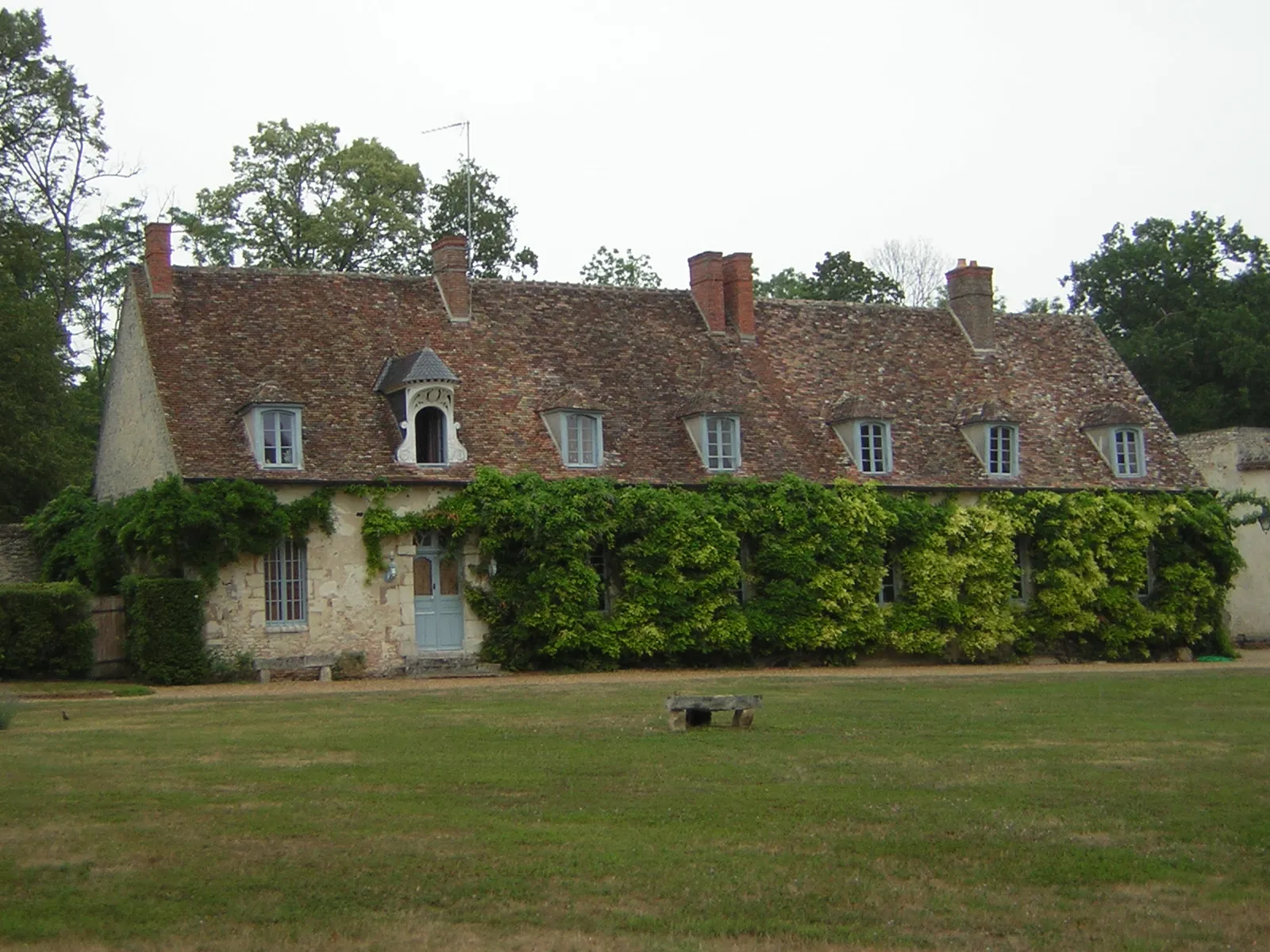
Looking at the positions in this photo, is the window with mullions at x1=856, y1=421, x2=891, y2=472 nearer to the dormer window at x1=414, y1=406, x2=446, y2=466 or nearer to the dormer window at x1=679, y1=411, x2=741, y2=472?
the dormer window at x1=679, y1=411, x2=741, y2=472

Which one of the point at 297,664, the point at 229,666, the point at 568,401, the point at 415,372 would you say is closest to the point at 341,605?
the point at 297,664

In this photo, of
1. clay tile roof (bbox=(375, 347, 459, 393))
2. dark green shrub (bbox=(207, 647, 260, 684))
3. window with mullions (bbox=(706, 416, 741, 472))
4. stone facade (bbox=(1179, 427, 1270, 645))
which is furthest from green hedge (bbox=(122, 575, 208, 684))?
stone facade (bbox=(1179, 427, 1270, 645))

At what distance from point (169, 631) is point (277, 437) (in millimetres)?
3648

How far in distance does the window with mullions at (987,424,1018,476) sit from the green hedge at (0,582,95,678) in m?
17.2

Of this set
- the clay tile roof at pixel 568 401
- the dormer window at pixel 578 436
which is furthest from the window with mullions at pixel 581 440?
the clay tile roof at pixel 568 401

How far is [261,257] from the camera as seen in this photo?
46094mm

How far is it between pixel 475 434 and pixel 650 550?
368 centimetres

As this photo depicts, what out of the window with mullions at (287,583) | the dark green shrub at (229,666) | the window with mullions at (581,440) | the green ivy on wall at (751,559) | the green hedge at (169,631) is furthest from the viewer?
the window with mullions at (581,440)

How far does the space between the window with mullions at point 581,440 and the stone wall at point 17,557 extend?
34.5 feet

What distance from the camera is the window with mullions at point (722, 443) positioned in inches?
1222

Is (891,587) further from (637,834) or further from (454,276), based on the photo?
(637,834)

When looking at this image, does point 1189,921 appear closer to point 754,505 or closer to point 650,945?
point 650,945

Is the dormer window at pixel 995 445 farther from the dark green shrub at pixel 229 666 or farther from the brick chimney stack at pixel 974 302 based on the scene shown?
the dark green shrub at pixel 229 666

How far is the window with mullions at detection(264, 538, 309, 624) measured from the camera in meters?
27.7
